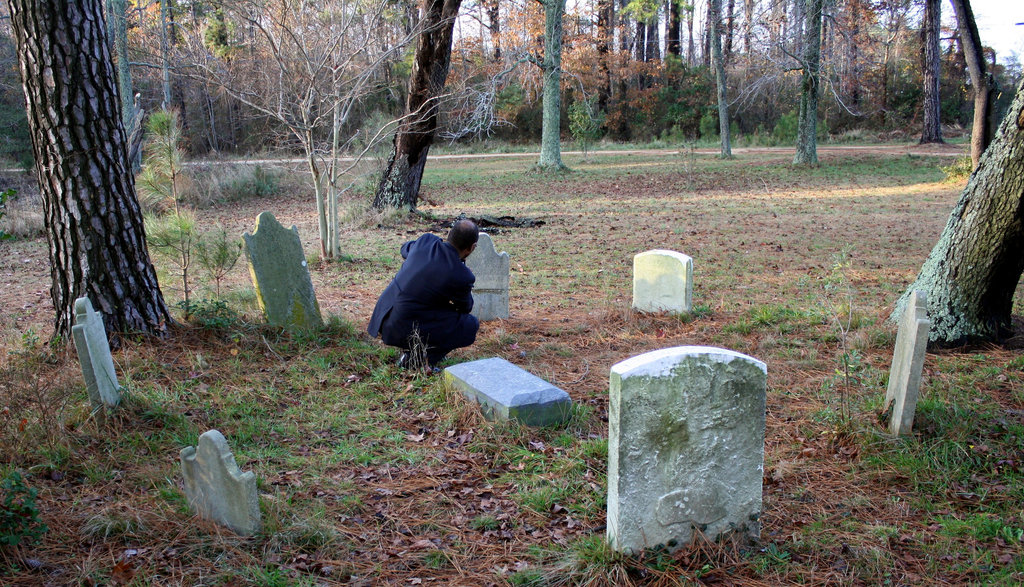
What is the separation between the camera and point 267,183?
21625 mm

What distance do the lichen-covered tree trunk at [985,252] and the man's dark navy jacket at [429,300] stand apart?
4158mm

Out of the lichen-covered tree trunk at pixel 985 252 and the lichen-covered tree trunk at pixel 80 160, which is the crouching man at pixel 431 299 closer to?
the lichen-covered tree trunk at pixel 80 160

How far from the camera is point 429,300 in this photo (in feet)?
19.6

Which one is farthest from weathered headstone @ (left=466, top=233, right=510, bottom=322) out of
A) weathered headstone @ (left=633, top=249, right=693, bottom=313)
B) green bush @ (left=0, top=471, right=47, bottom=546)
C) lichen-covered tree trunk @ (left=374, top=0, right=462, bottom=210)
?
lichen-covered tree trunk @ (left=374, top=0, right=462, bottom=210)

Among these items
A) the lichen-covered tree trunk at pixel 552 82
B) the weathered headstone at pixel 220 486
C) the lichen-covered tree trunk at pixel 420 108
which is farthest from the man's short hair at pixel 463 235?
the lichen-covered tree trunk at pixel 552 82

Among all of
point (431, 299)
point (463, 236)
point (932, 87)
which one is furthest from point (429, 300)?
point (932, 87)

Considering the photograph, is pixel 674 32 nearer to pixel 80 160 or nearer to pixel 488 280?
pixel 488 280

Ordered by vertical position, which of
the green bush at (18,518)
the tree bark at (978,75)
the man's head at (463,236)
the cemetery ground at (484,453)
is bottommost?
the cemetery ground at (484,453)

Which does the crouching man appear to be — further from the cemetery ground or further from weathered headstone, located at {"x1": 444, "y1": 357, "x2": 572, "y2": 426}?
weathered headstone, located at {"x1": 444, "y1": 357, "x2": 572, "y2": 426}

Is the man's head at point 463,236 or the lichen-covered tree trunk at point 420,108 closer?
the man's head at point 463,236

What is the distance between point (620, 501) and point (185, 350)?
4.23 m

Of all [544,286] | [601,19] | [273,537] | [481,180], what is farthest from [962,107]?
[273,537]

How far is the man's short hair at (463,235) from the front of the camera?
5984 millimetres

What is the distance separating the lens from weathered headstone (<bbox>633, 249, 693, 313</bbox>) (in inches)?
298
